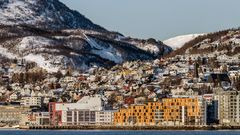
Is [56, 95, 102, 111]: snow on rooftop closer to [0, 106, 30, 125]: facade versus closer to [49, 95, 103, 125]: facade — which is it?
[49, 95, 103, 125]: facade

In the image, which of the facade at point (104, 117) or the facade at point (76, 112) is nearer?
the facade at point (104, 117)

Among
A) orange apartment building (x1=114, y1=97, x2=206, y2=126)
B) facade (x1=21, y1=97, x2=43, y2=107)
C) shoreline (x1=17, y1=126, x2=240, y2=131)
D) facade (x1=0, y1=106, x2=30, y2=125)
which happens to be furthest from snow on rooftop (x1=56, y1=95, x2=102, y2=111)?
facade (x1=21, y1=97, x2=43, y2=107)

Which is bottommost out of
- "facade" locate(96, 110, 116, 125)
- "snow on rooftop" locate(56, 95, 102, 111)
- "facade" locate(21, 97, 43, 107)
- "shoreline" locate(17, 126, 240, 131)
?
"shoreline" locate(17, 126, 240, 131)

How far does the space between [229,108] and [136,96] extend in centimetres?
3133

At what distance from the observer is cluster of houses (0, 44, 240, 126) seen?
398ft

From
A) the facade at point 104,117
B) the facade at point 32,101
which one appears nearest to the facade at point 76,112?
the facade at point 104,117

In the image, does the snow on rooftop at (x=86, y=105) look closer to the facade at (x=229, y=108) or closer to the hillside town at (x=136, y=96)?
the hillside town at (x=136, y=96)

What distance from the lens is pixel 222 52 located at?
18800 cm

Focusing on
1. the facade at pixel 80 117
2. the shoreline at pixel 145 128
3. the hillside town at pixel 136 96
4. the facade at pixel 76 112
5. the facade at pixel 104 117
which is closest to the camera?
the shoreline at pixel 145 128

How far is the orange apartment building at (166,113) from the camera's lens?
390 feet

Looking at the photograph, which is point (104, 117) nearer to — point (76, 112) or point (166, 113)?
point (76, 112)

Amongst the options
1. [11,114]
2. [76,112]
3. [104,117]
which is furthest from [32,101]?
[104,117]

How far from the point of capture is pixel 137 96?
151 meters

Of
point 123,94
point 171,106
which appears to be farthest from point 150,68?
point 171,106
